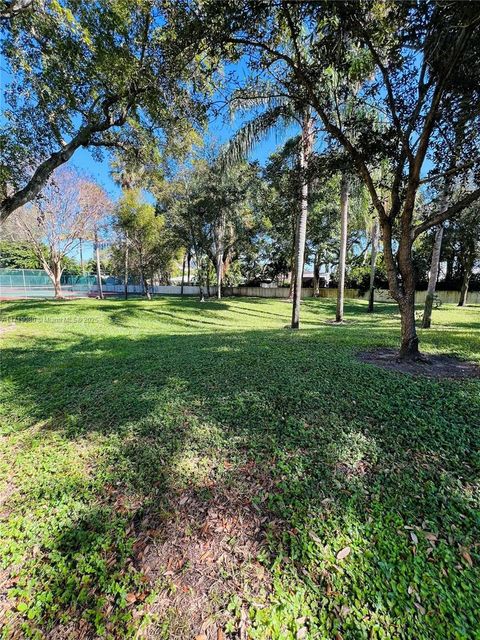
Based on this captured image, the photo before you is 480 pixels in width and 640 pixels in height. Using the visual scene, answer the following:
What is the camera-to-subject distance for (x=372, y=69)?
4113 millimetres

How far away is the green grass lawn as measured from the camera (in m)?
1.47

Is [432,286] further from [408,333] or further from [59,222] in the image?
[59,222]

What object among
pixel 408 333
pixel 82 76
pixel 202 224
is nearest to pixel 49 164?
pixel 82 76

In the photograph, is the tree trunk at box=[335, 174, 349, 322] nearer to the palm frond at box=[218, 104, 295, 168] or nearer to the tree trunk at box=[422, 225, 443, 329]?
the tree trunk at box=[422, 225, 443, 329]

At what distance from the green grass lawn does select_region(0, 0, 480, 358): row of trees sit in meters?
2.29

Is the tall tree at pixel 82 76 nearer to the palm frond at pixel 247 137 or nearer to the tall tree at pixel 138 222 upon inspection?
the palm frond at pixel 247 137

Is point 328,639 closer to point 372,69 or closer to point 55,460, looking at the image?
point 55,460

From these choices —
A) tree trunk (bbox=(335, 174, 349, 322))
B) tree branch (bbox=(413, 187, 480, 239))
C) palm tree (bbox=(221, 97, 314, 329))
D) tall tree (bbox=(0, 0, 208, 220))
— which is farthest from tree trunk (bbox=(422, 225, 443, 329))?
tall tree (bbox=(0, 0, 208, 220))

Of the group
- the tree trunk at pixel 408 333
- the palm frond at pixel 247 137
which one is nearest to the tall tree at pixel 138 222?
the palm frond at pixel 247 137

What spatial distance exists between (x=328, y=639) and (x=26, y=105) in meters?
7.96

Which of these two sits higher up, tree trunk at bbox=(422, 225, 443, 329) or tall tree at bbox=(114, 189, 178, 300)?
tall tree at bbox=(114, 189, 178, 300)

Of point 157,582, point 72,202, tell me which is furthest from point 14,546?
point 72,202

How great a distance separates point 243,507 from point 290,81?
231 inches

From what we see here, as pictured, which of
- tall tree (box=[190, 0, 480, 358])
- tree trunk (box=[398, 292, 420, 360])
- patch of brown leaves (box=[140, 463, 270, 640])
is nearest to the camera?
patch of brown leaves (box=[140, 463, 270, 640])
